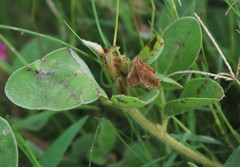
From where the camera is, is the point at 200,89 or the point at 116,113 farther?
the point at 116,113

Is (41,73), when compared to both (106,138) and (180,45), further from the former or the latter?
(106,138)

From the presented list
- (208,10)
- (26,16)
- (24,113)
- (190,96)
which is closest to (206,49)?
(208,10)

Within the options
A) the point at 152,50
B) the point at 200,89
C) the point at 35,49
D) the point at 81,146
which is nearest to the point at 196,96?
the point at 200,89

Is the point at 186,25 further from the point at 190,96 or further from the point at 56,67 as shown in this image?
the point at 56,67

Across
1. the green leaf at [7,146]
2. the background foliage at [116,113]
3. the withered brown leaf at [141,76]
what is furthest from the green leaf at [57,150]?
the withered brown leaf at [141,76]

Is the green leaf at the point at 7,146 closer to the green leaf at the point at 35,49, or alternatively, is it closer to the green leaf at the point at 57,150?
the green leaf at the point at 57,150

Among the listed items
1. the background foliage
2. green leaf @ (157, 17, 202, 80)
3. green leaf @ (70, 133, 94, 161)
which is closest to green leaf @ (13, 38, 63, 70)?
the background foliage

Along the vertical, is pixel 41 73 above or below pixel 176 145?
above
